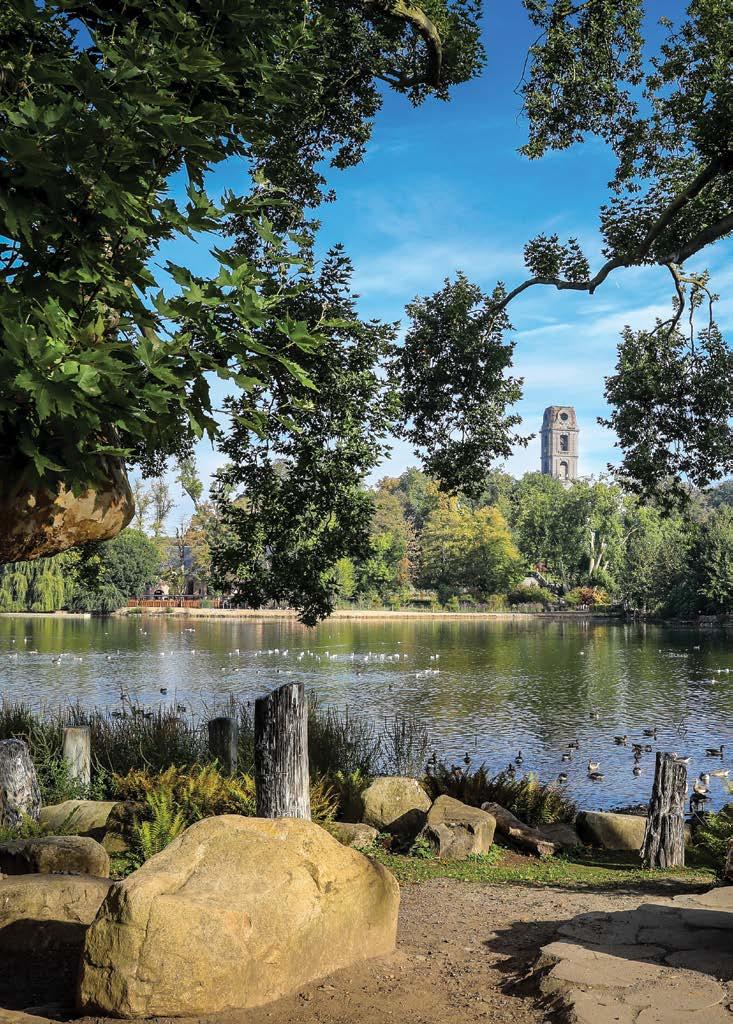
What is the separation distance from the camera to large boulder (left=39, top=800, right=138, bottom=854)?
934 cm

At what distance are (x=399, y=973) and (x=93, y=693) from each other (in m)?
23.9

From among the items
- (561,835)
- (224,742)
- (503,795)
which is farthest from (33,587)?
(561,835)

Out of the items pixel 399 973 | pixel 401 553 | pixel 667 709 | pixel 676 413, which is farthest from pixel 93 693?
pixel 401 553

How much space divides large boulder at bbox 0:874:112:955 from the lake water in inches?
444

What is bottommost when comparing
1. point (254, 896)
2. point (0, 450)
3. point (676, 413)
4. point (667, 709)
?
point (667, 709)

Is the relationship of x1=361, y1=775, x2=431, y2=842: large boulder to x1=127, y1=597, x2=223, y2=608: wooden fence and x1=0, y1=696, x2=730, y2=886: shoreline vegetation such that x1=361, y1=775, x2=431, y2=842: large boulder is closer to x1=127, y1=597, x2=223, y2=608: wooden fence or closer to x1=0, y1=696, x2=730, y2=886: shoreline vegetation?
x1=0, y1=696, x2=730, y2=886: shoreline vegetation

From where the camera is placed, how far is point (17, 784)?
32.3ft

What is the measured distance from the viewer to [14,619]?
64.9 m

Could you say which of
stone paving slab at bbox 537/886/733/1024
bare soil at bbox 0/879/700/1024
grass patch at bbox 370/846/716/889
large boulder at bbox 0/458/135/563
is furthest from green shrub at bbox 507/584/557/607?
large boulder at bbox 0/458/135/563

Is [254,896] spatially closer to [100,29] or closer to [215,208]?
[215,208]

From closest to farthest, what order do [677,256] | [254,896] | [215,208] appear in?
[215,208]
[254,896]
[677,256]

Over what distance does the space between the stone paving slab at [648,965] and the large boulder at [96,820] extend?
5.26 m

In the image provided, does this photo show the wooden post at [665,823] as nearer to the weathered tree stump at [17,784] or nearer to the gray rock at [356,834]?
the gray rock at [356,834]

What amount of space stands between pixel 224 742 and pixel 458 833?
355cm
